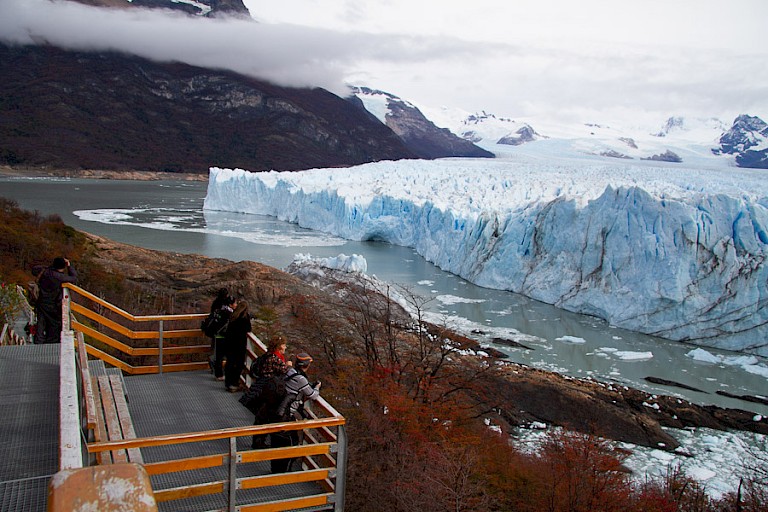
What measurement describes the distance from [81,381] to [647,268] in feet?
58.2

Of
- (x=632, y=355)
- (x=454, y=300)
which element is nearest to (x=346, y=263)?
(x=454, y=300)

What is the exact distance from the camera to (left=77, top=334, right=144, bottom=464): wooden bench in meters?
2.53

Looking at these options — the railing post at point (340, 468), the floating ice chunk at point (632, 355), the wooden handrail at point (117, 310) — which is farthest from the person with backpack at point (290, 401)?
the floating ice chunk at point (632, 355)

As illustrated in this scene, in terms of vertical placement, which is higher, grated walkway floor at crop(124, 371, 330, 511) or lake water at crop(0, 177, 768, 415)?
grated walkway floor at crop(124, 371, 330, 511)

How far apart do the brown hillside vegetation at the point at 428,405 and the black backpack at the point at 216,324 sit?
2211 mm

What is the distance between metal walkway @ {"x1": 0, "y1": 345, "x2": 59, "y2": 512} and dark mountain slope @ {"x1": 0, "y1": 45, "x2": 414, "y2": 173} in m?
78.1

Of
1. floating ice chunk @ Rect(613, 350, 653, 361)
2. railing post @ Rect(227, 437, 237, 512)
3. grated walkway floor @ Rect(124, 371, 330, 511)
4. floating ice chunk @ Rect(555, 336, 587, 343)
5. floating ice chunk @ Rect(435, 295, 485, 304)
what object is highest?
railing post @ Rect(227, 437, 237, 512)

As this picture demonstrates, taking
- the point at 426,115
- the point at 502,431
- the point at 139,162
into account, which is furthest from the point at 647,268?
the point at 426,115

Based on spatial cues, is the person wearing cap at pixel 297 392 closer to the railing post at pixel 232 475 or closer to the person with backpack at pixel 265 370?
the person with backpack at pixel 265 370

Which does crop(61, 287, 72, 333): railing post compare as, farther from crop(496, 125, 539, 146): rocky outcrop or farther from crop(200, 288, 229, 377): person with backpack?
crop(496, 125, 539, 146): rocky outcrop

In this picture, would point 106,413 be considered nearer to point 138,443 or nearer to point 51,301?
point 138,443

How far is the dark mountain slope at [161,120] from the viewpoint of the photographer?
7981 cm

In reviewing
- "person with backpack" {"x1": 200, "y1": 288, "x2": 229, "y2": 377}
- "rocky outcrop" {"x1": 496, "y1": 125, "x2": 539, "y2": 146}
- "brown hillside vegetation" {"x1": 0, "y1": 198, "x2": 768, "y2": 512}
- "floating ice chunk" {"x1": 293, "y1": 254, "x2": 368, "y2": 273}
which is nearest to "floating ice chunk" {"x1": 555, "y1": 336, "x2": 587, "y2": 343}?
"brown hillside vegetation" {"x1": 0, "y1": 198, "x2": 768, "y2": 512}

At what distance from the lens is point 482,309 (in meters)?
19.0
